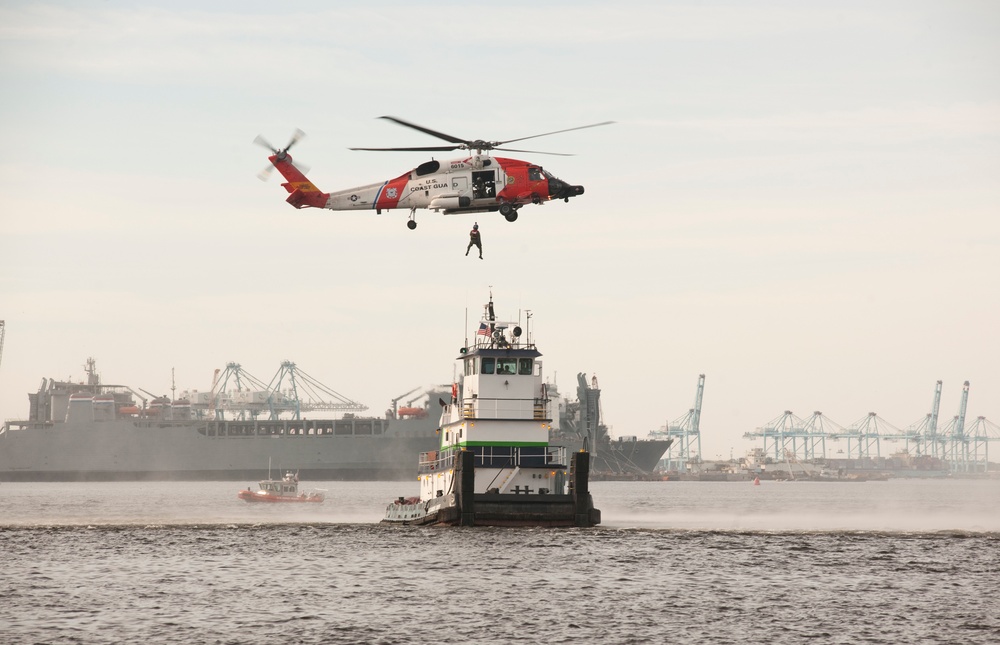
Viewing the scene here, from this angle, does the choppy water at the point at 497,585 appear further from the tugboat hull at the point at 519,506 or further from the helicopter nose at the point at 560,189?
the helicopter nose at the point at 560,189

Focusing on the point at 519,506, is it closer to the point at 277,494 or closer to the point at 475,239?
the point at 475,239

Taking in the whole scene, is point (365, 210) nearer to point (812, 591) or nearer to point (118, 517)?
point (812, 591)

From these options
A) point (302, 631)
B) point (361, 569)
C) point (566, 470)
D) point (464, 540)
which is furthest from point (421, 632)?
point (566, 470)

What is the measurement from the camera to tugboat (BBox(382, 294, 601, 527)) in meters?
53.8

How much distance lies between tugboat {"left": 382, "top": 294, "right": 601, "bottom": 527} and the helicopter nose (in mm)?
6949

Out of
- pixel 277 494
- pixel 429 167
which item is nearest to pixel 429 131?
pixel 429 167

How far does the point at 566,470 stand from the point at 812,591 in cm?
1573

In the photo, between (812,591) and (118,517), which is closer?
(812,591)

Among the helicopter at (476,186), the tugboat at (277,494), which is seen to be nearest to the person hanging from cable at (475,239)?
the helicopter at (476,186)

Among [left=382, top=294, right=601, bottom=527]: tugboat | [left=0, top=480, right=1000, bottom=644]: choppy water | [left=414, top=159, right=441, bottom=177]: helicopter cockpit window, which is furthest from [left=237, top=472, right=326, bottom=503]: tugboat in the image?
[left=414, top=159, right=441, bottom=177]: helicopter cockpit window

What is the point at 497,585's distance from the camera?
42.8 m

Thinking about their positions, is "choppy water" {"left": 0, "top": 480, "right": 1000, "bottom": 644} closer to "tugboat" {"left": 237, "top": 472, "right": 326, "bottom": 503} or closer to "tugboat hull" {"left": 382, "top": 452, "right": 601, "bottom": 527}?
"tugboat hull" {"left": 382, "top": 452, "right": 601, "bottom": 527}

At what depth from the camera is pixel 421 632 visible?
34.7 metres

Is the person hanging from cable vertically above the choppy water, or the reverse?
the person hanging from cable
